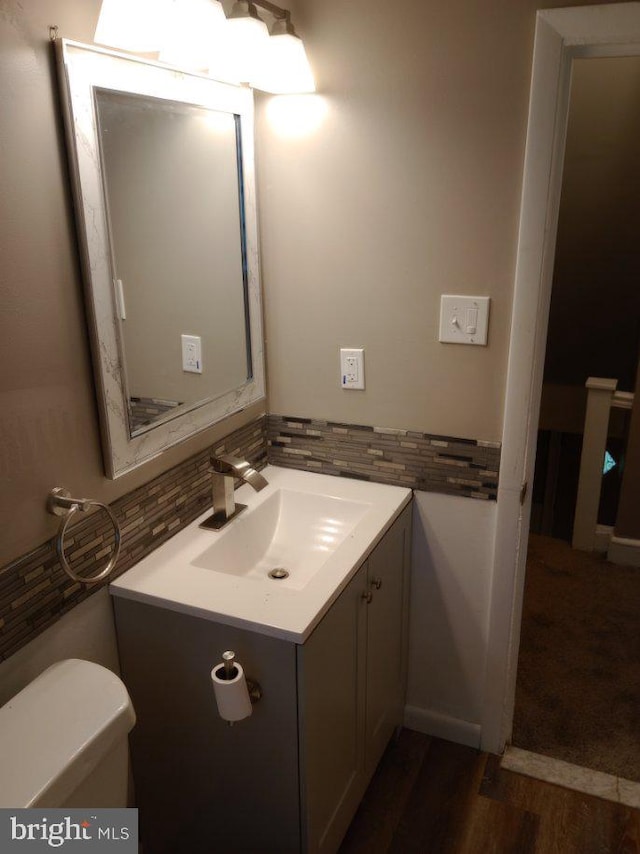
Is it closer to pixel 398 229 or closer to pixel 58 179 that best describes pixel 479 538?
pixel 398 229

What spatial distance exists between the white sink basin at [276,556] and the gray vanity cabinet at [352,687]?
2.1 inches

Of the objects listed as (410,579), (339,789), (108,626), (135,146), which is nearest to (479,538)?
(410,579)

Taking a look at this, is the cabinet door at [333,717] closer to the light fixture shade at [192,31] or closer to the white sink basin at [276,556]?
the white sink basin at [276,556]

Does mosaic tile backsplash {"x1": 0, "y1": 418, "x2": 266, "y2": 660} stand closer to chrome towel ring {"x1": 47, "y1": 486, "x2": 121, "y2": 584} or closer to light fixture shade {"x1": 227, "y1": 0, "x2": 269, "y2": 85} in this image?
chrome towel ring {"x1": 47, "y1": 486, "x2": 121, "y2": 584}

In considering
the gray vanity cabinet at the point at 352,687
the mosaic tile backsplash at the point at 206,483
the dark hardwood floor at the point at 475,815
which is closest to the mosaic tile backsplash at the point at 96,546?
the mosaic tile backsplash at the point at 206,483

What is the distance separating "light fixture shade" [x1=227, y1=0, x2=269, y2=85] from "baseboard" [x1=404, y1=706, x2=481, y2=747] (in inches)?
72.6

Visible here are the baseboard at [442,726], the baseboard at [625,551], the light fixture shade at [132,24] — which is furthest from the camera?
the baseboard at [625,551]

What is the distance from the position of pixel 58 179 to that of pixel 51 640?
86 cm

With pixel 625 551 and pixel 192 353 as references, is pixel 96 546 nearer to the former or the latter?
pixel 192 353

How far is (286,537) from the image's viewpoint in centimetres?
183

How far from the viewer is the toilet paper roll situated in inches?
49.8

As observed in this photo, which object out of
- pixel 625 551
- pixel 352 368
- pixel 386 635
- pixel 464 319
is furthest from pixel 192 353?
pixel 625 551

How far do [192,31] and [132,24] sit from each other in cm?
16

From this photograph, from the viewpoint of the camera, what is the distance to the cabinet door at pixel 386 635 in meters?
1.69
